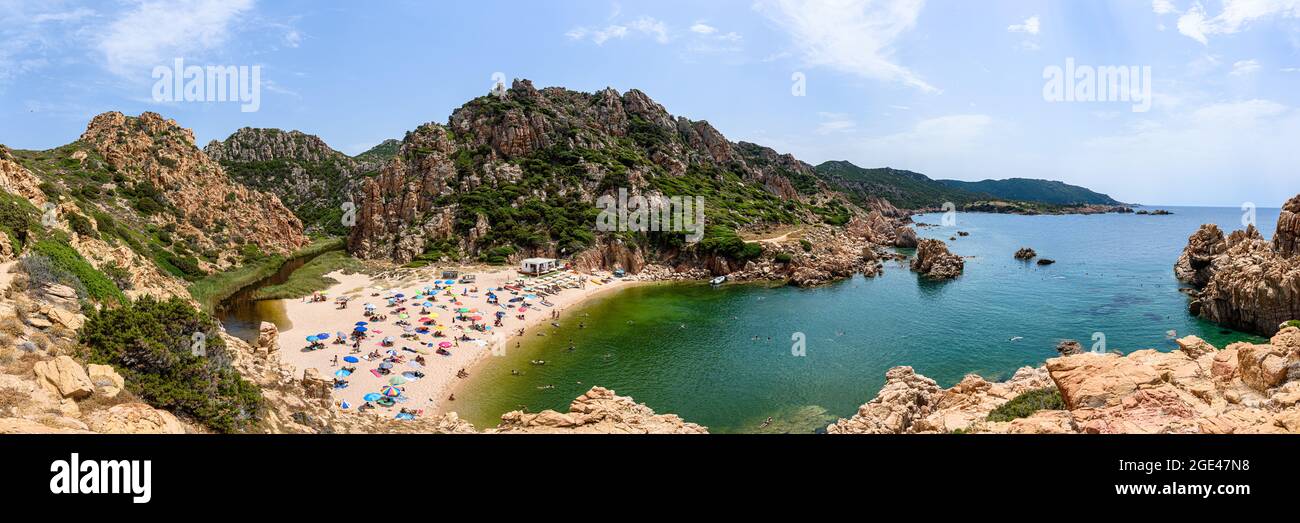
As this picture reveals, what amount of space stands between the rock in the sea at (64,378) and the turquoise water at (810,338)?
58.2 feet

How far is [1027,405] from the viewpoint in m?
19.0

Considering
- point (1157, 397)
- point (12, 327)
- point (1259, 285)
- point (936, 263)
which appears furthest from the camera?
point (936, 263)

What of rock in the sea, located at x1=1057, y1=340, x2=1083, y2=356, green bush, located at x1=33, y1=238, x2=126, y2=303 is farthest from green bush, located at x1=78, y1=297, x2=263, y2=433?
rock in the sea, located at x1=1057, y1=340, x2=1083, y2=356

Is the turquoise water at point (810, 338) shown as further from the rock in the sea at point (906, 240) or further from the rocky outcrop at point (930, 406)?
the rock in the sea at point (906, 240)

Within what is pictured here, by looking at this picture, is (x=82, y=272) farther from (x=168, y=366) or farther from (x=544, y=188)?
(x=544, y=188)

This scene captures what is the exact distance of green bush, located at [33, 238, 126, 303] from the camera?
16.6 m

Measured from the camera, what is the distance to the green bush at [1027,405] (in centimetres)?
1830

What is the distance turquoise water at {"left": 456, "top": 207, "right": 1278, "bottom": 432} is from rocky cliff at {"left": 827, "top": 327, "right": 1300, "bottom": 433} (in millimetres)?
8185

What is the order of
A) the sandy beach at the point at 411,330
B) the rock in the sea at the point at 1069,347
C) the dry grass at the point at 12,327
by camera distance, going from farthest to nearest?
the rock in the sea at the point at 1069,347, the sandy beach at the point at 411,330, the dry grass at the point at 12,327

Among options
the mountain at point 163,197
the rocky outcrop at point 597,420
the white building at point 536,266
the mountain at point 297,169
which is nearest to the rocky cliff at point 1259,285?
the rocky outcrop at point 597,420

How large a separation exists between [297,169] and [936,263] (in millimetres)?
155777

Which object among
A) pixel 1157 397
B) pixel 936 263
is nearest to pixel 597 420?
pixel 1157 397

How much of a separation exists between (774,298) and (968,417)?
38.1 metres

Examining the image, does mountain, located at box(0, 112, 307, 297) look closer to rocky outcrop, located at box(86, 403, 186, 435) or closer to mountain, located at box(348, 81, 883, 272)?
mountain, located at box(348, 81, 883, 272)
